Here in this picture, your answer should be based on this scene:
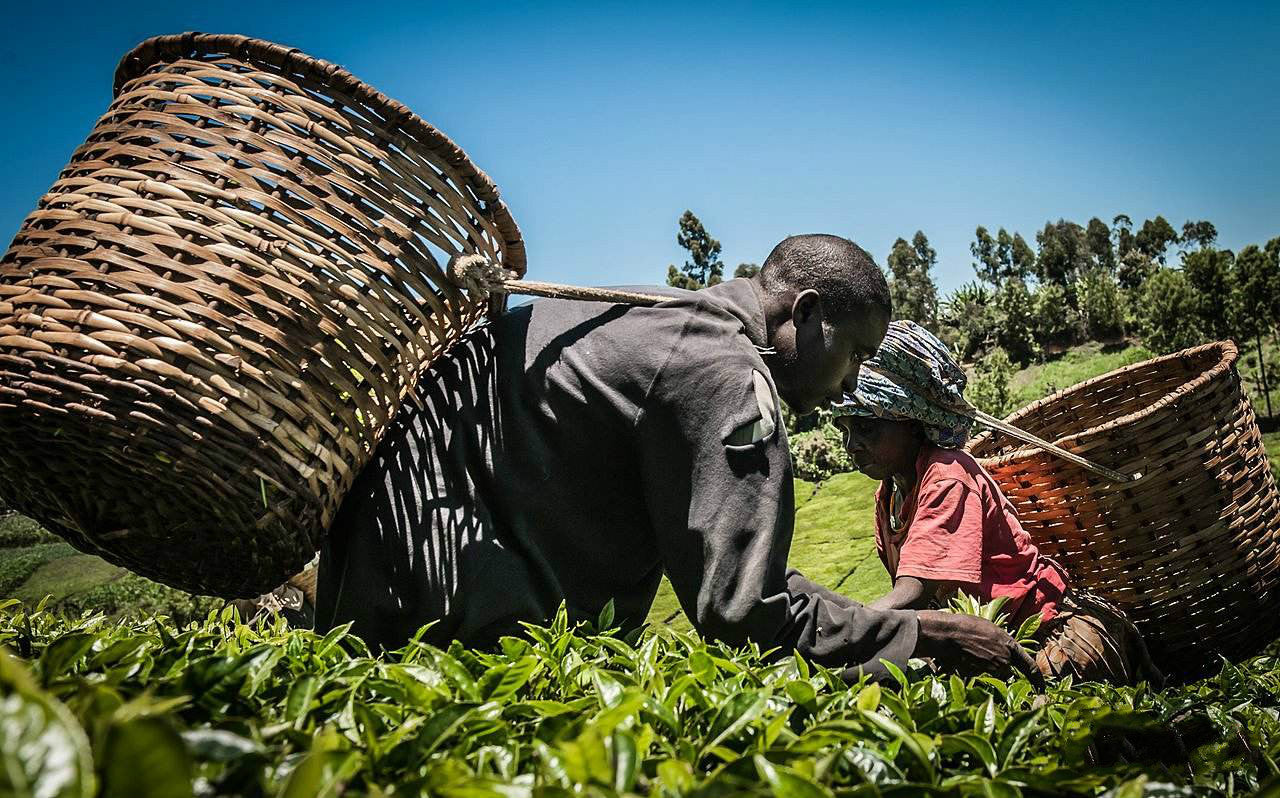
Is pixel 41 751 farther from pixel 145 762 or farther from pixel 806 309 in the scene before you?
pixel 806 309

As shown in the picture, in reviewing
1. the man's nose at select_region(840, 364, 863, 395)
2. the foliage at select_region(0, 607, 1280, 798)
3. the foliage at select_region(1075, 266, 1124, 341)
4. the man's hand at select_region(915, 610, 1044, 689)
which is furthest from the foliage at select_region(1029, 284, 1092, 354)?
the foliage at select_region(0, 607, 1280, 798)

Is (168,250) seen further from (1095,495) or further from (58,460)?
(1095,495)

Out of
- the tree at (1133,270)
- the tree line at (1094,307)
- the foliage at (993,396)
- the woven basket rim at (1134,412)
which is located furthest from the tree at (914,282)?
the woven basket rim at (1134,412)

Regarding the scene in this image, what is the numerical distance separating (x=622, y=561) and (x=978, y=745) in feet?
3.97

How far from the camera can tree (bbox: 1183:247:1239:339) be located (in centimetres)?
1569

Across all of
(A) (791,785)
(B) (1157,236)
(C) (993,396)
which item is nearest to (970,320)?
(C) (993,396)

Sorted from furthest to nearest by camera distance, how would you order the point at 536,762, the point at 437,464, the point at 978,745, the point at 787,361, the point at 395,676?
1. the point at 787,361
2. the point at 437,464
3. the point at 395,676
4. the point at 978,745
5. the point at 536,762

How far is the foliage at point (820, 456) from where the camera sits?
32.3 feet

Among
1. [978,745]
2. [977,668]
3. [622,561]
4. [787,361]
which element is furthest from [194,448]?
[977,668]

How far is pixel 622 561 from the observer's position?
2.16 m

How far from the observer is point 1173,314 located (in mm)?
17172

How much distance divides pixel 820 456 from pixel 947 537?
7903 millimetres

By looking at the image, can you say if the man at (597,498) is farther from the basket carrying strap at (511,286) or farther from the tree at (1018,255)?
the tree at (1018,255)

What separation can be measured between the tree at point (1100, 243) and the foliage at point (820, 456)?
66.0m
